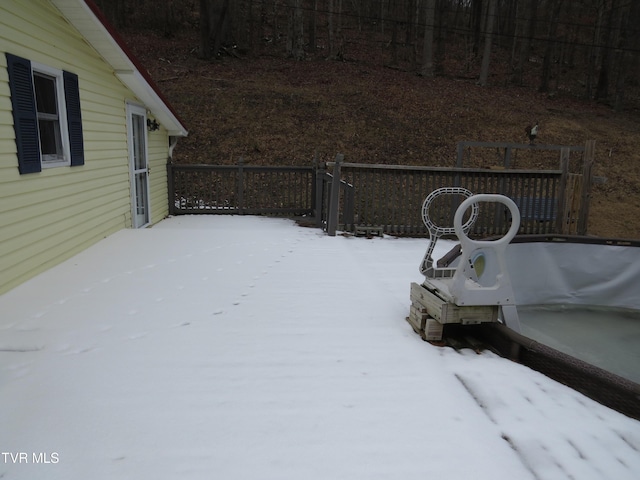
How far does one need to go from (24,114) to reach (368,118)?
14.6 meters

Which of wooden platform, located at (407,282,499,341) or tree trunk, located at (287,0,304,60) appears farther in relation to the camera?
tree trunk, located at (287,0,304,60)

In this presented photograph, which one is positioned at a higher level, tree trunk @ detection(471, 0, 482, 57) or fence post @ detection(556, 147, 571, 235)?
tree trunk @ detection(471, 0, 482, 57)

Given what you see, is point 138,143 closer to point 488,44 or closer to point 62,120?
point 62,120

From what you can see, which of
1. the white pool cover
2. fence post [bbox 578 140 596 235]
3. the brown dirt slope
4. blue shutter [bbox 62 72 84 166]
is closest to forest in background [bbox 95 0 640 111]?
the brown dirt slope

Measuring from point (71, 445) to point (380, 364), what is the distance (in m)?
1.91

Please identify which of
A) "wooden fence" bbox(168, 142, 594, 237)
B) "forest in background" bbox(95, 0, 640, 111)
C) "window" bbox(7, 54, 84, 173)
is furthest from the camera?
"forest in background" bbox(95, 0, 640, 111)

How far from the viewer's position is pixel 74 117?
18.3ft

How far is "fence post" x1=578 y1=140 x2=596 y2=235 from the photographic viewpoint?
8359mm

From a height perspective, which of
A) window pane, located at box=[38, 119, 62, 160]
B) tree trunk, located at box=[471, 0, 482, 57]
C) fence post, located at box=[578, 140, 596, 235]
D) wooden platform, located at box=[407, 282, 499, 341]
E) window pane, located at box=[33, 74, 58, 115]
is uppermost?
tree trunk, located at box=[471, 0, 482, 57]

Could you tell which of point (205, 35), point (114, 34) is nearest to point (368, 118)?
point (205, 35)

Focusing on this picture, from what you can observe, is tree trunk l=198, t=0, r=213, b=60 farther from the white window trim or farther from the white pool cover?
the white pool cover

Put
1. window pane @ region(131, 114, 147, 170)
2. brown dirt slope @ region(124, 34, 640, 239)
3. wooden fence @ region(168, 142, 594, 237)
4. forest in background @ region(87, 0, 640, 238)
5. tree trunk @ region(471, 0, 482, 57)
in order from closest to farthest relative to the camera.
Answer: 1. window pane @ region(131, 114, 147, 170)
2. wooden fence @ region(168, 142, 594, 237)
3. brown dirt slope @ region(124, 34, 640, 239)
4. forest in background @ region(87, 0, 640, 238)
5. tree trunk @ region(471, 0, 482, 57)

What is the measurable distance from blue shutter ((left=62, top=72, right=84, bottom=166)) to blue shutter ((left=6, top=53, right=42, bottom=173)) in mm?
819

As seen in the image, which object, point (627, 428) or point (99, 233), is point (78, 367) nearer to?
point (627, 428)
